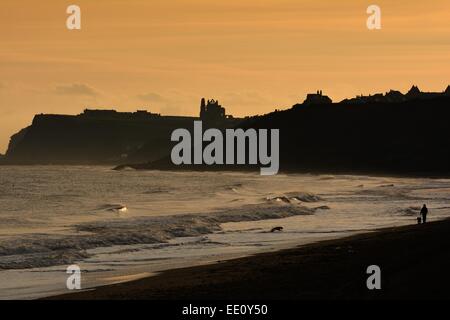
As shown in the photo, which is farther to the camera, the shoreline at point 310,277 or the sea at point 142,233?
the sea at point 142,233

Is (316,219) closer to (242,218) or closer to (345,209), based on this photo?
(242,218)

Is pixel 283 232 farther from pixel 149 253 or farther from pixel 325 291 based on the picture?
pixel 325 291

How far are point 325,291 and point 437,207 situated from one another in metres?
42.9

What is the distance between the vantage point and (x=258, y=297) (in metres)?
22.0

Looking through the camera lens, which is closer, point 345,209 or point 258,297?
point 258,297

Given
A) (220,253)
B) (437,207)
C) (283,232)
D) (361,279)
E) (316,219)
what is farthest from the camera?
(437,207)

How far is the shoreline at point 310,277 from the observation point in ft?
72.3

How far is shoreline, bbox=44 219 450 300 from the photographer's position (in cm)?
2203

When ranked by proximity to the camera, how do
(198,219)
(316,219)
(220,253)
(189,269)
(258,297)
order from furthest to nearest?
(316,219) → (198,219) → (220,253) → (189,269) → (258,297)

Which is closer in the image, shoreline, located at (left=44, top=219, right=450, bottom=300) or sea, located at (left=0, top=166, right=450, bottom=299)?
shoreline, located at (left=44, top=219, right=450, bottom=300)

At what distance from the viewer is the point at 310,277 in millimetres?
24906

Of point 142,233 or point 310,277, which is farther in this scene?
point 142,233

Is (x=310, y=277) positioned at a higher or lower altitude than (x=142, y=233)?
lower
